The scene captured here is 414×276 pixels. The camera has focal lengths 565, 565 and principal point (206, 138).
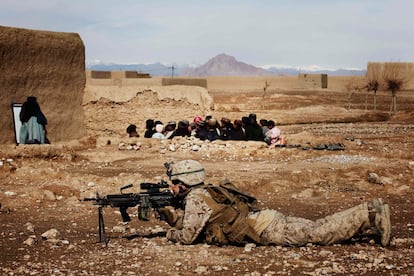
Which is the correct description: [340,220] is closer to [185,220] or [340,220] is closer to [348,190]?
[185,220]

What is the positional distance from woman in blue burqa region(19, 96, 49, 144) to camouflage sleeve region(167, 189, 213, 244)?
780 cm

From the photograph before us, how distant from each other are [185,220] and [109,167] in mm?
6172

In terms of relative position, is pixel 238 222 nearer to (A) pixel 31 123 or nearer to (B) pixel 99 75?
(A) pixel 31 123

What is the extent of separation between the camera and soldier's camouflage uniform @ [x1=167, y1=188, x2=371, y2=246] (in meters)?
5.26

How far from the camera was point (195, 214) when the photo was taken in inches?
208

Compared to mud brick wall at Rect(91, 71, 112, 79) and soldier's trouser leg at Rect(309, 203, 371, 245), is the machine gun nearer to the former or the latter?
soldier's trouser leg at Rect(309, 203, 371, 245)

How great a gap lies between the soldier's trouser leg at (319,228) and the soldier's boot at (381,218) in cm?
6

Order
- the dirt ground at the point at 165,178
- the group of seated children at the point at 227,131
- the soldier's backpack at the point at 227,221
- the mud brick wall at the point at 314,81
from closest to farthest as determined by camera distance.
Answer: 1. the dirt ground at the point at 165,178
2. the soldier's backpack at the point at 227,221
3. the group of seated children at the point at 227,131
4. the mud brick wall at the point at 314,81

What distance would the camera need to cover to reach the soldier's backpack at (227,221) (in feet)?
17.5

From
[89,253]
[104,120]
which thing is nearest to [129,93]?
[104,120]

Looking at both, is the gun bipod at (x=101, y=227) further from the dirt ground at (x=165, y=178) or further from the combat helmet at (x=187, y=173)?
the combat helmet at (x=187, y=173)

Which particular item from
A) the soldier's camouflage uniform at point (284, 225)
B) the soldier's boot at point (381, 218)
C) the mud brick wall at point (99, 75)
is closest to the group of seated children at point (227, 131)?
the soldier's camouflage uniform at point (284, 225)

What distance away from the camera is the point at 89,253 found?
5574 mm

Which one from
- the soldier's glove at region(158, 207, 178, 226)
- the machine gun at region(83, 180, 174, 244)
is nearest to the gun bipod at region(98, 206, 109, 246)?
the machine gun at region(83, 180, 174, 244)
